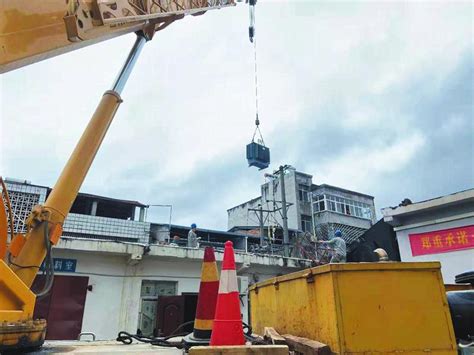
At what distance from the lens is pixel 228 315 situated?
9.89ft

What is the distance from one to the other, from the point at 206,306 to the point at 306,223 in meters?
32.9

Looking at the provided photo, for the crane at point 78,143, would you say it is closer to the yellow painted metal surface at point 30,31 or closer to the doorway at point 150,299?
the yellow painted metal surface at point 30,31

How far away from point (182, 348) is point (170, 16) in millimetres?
5383

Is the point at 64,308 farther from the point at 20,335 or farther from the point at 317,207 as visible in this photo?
the point at 317,207

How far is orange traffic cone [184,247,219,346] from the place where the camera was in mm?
3713

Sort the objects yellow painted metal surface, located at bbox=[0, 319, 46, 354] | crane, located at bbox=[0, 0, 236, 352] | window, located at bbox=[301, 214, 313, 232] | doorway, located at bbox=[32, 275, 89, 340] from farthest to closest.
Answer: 1. window, located at bbox=[301, 214, 313, 232]
2. doorway, located at bbox=[32, 275, 89, 340]
3. crane, located at bbox=[0, 0, 236, 352]
4. yellow painted metal surface, located at bbox=[0, 319, 46, 354]

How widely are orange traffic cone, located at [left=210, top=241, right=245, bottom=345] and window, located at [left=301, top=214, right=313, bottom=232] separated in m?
32.9

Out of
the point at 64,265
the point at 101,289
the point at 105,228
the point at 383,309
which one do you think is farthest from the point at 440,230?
the point at 105,228

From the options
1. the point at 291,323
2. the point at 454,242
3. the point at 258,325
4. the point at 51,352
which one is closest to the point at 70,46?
the point at 51,352

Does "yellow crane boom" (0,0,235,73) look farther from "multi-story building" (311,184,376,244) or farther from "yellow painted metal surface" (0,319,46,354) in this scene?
"multi-story building" (311,184,376,244)

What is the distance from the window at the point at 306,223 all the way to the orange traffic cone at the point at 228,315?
1295 inches

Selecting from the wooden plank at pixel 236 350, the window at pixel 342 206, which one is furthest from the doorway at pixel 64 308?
the window at pixel 342 206

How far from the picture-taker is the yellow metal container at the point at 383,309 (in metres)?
2.87

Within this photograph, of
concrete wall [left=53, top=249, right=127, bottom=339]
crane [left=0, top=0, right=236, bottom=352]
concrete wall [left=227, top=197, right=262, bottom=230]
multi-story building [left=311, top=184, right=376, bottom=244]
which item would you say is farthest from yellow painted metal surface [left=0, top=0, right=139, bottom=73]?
concrete wall [left=227, top=197, right=262, bottom=230]
